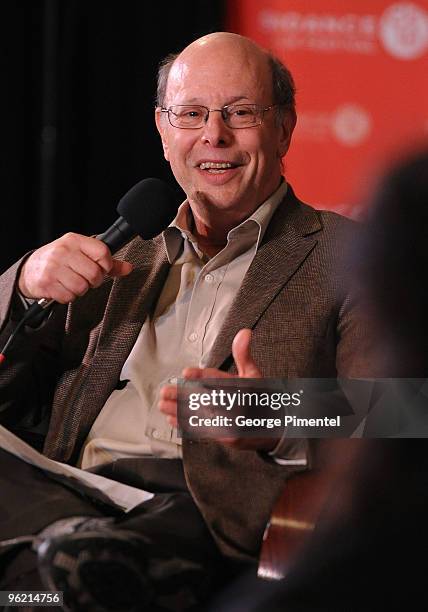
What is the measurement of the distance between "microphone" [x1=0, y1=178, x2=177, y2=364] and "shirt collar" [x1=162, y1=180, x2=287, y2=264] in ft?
0.49

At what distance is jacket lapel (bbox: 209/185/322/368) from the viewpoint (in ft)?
5.42

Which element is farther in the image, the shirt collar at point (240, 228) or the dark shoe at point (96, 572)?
the shirt collar at point (240, 228)

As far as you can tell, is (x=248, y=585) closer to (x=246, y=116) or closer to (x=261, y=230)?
(x=261, y=230)

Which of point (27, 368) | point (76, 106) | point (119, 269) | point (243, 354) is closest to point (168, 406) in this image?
point (243, 354)

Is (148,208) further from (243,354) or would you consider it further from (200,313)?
(243,354)

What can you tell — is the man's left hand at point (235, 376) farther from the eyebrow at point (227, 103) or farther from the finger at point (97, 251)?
the eyebrow at point (227, 103)

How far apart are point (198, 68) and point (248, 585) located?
1.15 m

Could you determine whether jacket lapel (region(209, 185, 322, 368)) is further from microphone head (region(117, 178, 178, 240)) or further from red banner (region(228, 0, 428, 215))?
red banner (region(228, 0, 428, 215))

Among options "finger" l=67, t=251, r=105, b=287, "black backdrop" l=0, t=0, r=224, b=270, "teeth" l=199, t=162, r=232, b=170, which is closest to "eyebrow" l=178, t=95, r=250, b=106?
"teeth" l=199, t=162, r=232, b=170

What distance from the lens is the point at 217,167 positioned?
191cm

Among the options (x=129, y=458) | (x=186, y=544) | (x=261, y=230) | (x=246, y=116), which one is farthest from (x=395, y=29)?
(x=186, y=544)

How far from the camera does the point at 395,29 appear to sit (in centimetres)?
274

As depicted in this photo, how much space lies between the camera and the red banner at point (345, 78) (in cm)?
274

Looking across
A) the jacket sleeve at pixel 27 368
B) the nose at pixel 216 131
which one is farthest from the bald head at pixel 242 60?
the jacket sleeve at pixel 27 368
